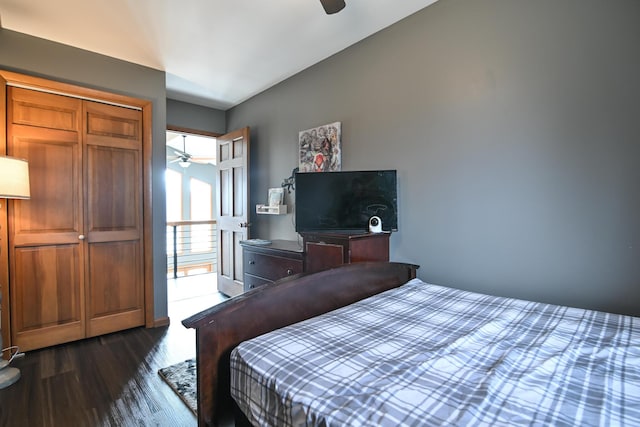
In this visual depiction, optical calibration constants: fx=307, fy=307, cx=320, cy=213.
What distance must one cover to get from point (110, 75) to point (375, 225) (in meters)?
2.90

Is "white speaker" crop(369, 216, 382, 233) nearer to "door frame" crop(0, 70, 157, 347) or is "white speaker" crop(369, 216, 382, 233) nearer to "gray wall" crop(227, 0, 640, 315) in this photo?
"gray wall" crop(227, 0, 640, 315)

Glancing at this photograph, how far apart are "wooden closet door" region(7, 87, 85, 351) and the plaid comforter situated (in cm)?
252

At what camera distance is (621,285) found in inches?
64.7

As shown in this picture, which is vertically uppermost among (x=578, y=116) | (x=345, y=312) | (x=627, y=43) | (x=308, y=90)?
(x=308, y=90)

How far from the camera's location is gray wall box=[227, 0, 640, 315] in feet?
5.41

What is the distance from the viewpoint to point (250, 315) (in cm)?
126

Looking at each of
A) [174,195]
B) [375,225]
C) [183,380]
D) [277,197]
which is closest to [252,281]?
[277,197]

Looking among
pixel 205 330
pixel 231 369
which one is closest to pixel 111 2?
pixel 205 330

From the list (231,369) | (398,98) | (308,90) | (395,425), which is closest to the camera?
(395,425)

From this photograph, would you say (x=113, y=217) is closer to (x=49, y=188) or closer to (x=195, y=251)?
(x=49, y=188)

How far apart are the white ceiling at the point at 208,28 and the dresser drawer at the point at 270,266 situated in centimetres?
199

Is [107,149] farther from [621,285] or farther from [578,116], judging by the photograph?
[621,285]

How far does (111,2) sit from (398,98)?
2.26 m

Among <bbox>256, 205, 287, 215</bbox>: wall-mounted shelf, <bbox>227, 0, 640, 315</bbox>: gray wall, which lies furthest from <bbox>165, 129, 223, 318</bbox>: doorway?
<bbox>227, 0, 640, 315</bbox>: gray wall
